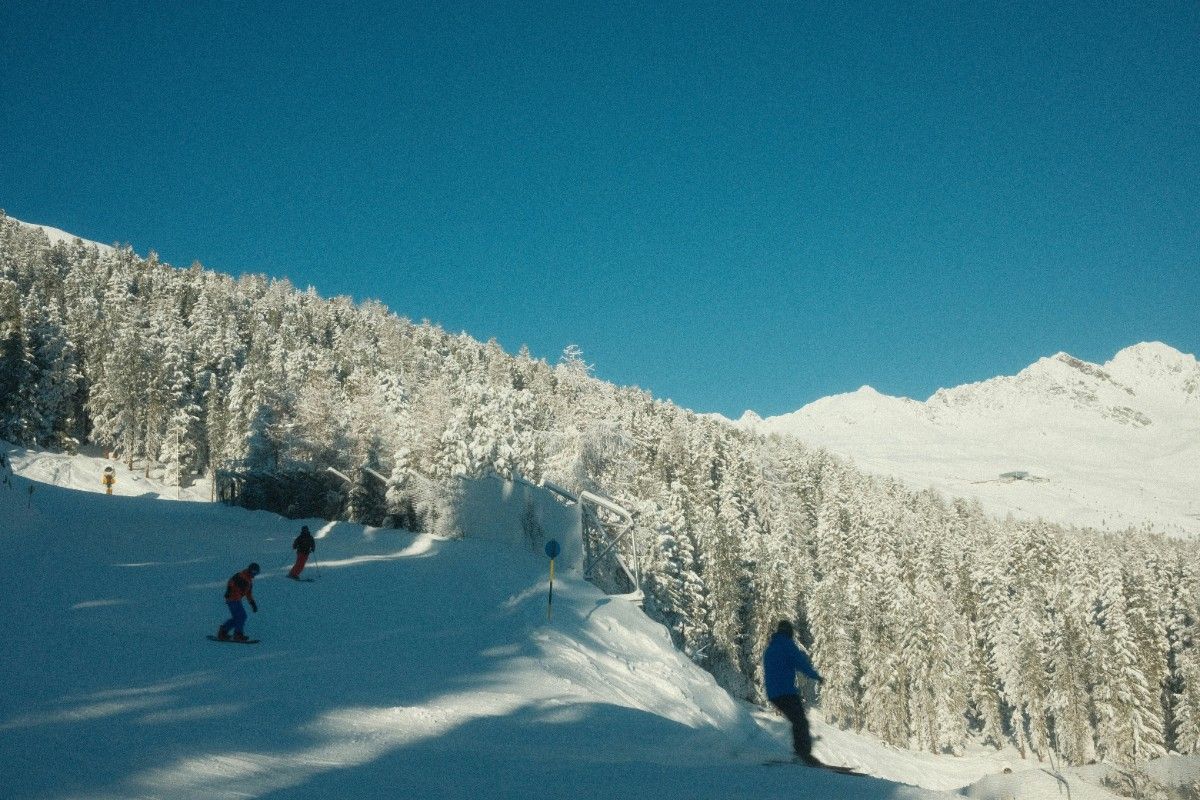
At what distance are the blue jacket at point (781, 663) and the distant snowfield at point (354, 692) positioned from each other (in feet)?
3.15

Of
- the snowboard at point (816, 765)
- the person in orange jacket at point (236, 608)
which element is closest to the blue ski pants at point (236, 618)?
the person in orange jacket at point (236, 608)

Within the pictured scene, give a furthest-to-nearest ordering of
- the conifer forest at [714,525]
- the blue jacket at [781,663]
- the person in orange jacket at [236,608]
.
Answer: the conifer forest at [714,525]
the person in orange jacket at [236,608]
the blue jacket at [781,663]

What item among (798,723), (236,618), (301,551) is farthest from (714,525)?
(798,723)

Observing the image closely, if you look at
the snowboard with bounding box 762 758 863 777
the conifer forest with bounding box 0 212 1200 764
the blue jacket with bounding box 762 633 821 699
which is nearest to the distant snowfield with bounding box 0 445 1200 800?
the snowboard with bounding box 762 758 863 777

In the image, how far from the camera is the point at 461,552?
26.0 metres

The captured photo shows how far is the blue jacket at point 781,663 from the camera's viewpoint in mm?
9281

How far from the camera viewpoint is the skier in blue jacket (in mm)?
8961

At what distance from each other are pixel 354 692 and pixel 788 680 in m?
5.77

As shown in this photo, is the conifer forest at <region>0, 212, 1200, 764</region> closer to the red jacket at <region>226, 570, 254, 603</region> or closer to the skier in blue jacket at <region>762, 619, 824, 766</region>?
the red jacket at <region>226, 570, 254, 603</region>

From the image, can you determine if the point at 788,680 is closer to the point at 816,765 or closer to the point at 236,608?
the point at 816,765

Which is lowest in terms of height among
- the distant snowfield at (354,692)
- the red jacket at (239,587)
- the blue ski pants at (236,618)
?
the distant snowfield at (354,692)

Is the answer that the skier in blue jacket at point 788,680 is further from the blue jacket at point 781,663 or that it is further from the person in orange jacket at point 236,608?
the person in orange jacket at point 236,608

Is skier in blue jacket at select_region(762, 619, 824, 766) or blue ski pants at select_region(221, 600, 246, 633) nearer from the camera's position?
skier in blue jacket at select_region(762, 619, 824, 766)

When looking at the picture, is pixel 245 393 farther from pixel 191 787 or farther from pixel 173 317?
pixel 191 787
